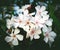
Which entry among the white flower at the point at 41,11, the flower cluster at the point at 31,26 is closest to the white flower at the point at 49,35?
the flower cluster at the point at 31,26

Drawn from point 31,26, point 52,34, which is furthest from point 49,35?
point 31,26

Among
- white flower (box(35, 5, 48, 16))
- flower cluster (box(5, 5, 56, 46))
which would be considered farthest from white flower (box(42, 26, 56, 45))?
white flower (box(35, 5, 48, 16))

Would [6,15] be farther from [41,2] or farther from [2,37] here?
[41,2]

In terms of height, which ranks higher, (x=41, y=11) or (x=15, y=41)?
(x=41, y=11)

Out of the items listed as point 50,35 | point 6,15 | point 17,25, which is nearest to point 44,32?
point 50,35

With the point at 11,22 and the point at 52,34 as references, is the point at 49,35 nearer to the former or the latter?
the point at 52,34

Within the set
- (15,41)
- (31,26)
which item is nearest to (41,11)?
(31,26)

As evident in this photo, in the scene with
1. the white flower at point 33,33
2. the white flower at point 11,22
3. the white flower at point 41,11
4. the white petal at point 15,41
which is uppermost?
the white flower at point 41,11

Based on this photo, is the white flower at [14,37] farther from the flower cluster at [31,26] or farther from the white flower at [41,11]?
the white flower at [41,11]
